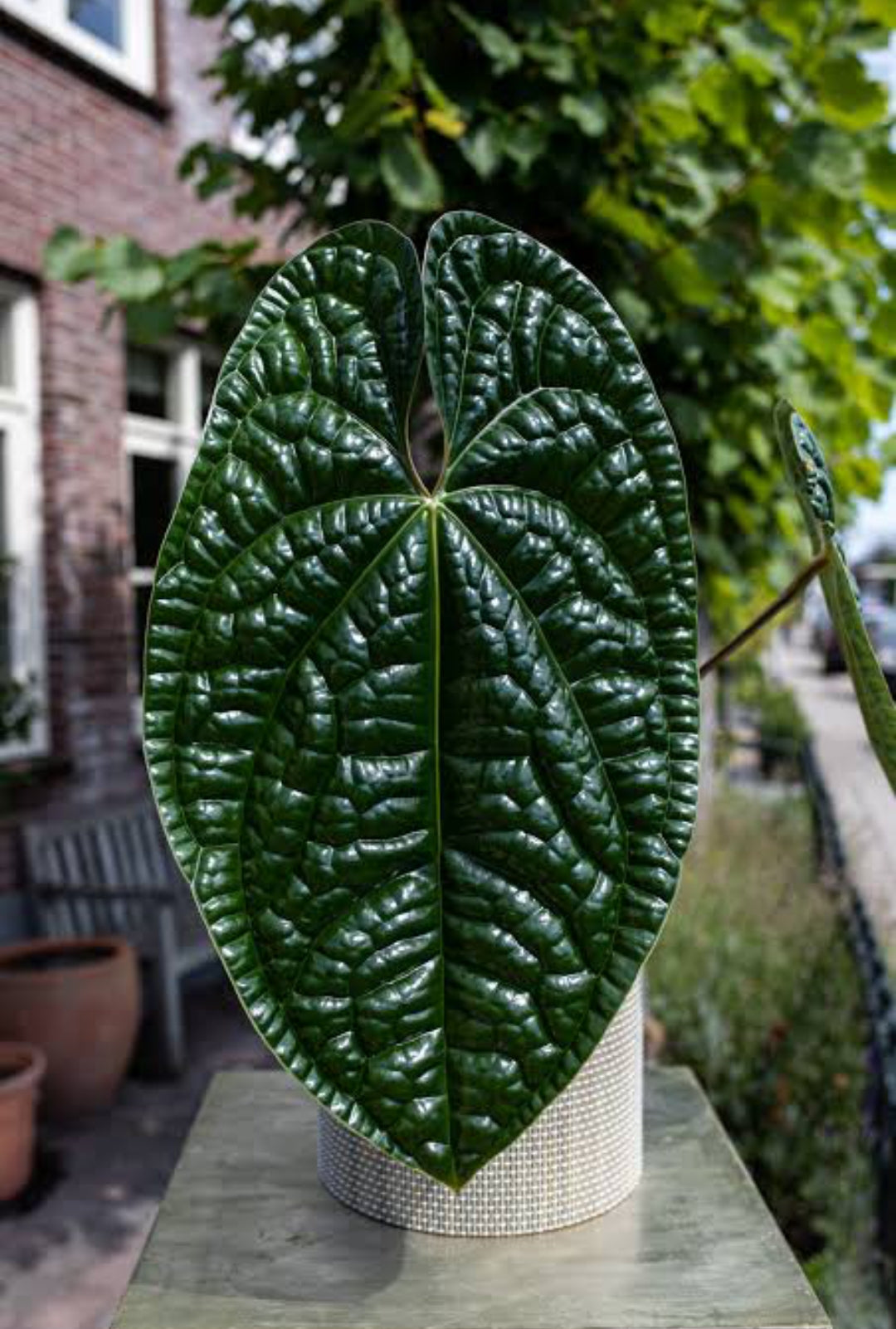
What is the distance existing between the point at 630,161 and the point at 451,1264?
74.1 inches

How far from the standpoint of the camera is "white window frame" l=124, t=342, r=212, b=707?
5.12 m

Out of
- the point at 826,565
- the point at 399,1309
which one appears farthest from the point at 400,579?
the point at 399,1309

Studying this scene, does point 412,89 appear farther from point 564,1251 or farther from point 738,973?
point 738,973

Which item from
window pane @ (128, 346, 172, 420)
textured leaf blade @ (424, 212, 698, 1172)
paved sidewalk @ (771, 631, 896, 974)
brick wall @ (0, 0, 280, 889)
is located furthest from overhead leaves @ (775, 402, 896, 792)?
window pane @ (128, 346, 172, 420)

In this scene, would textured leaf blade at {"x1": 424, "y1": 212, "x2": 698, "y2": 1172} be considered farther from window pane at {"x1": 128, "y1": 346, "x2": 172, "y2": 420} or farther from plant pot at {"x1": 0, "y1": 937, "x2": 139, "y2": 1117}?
window pane at {"x1": 128, "y1": 346, "x2": 172, "y2": 420}

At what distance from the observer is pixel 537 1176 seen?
917 mm

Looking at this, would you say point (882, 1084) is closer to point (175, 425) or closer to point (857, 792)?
point (175, 425)

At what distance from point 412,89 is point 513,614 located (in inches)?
61.8

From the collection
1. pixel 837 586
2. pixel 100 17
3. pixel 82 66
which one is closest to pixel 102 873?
pixel 82 66

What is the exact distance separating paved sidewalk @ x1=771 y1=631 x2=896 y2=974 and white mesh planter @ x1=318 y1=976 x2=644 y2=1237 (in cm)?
43

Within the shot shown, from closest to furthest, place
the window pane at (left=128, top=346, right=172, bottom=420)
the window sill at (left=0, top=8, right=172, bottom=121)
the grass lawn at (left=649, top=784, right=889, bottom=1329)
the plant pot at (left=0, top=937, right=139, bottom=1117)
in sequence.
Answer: the grass lawn at (left=649, top=784, right=889, bottom=1329) → the plant pot at (left=0, top=937, right=139, bottom=1117) → the window sill at (left=0, top=8, right=172, bottom=121) → the window pane at (left=128, top=346, right=172, bottom=420)

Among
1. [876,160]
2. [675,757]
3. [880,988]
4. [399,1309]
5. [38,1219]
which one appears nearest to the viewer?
[675,757]

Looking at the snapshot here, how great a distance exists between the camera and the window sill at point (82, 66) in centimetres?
432

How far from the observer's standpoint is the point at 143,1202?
3258 mm
